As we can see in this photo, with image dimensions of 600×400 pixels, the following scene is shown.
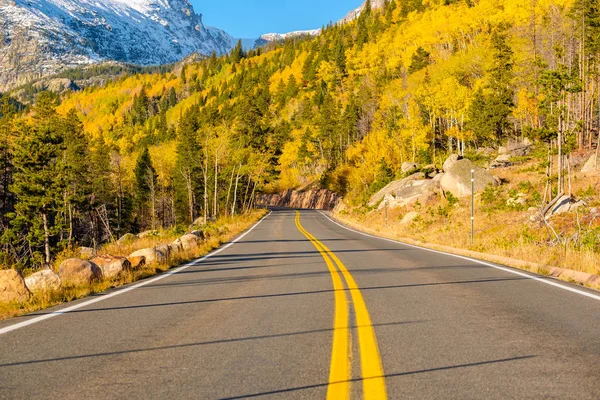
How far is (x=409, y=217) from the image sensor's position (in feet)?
98.5

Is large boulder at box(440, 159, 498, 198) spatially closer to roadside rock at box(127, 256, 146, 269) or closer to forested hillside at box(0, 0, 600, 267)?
forested hillside at box(0, 0, 600, 267)

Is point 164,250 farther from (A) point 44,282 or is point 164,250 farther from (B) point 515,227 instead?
(B) point 515,227

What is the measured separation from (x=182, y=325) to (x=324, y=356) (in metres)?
2.08

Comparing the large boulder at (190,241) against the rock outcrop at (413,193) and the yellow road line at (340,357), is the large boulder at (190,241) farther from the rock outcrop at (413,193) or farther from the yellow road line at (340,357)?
the rock outcrop at (413,193)

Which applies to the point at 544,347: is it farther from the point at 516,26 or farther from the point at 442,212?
the point at 516,26

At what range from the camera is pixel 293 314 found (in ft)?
18.8

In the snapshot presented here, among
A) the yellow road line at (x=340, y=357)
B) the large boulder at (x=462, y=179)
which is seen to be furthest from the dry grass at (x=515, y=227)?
the yellow road line at (x=340, y=357)

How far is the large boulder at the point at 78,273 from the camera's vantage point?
28.2 feet

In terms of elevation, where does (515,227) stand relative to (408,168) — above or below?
below

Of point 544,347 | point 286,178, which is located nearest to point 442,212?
point 544,347

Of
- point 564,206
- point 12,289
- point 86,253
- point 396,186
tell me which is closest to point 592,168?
point 564,206

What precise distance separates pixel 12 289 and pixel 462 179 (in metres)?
28.9

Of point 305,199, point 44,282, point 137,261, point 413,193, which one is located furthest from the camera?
point 305,199

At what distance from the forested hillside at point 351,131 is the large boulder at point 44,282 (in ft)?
32.2
